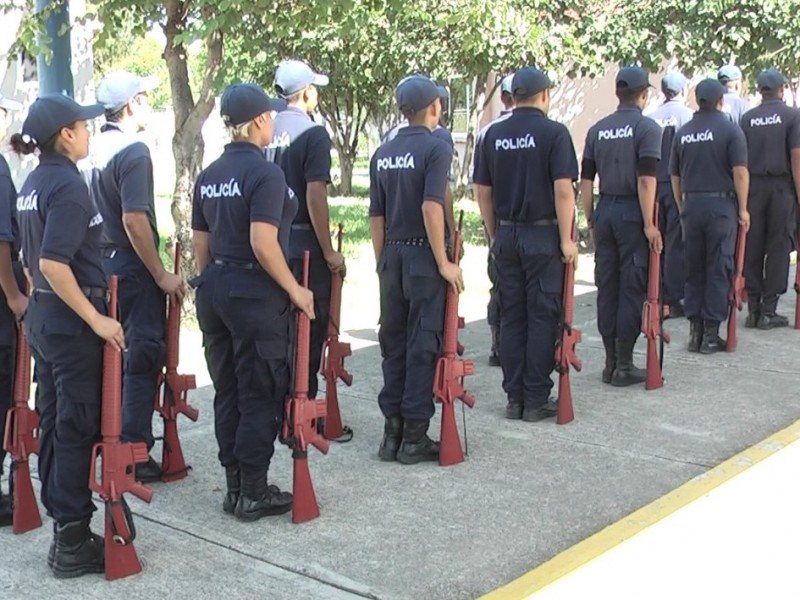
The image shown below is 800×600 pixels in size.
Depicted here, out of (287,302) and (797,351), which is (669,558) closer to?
(287,302)

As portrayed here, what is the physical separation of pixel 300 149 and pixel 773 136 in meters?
4.56

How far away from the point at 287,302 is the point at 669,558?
6.40 feet

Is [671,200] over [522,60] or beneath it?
beneath

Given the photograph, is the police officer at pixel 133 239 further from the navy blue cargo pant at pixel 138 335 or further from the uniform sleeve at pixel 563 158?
the uniform sleeve at pixel 563 158

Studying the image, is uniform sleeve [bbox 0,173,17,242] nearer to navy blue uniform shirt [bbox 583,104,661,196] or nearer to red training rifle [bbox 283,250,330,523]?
red training rifle [bbox 283,250,330,523]

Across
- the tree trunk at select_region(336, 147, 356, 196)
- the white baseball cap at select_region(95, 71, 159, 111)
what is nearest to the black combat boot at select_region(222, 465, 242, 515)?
the white baseball cap at select_region(95, 71, 159, 111)

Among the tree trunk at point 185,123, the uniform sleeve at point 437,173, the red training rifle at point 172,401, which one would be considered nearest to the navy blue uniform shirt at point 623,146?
the uniform sleeve at point 437,173

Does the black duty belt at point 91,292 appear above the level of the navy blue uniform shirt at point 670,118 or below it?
below

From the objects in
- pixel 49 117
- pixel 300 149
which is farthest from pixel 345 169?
pixel 49 117

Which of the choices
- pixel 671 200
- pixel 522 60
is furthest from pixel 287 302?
pixel 522 60

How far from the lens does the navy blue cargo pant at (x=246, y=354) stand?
4.46 meters

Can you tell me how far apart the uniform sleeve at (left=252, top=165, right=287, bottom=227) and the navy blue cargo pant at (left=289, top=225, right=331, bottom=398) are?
134cm

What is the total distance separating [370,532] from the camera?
14.9 ft

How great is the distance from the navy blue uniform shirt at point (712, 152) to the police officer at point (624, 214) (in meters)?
1.08
